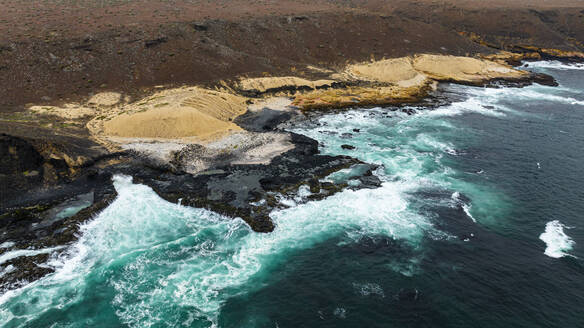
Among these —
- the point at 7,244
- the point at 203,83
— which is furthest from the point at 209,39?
the point at 7,244

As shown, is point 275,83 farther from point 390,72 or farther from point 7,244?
point 7,244

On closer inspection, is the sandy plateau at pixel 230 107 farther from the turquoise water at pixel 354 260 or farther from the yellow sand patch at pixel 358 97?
the turquoise water at pixel 354 260

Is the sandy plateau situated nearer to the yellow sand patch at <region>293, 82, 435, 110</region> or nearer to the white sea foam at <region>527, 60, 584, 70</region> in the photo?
the yellow sand patch at <region>293, 82, 435, 110</region>

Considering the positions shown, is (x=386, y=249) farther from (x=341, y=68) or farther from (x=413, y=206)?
(x=341, y=68)

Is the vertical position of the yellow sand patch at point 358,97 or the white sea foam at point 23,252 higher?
the yellow sand patch at point 358,97

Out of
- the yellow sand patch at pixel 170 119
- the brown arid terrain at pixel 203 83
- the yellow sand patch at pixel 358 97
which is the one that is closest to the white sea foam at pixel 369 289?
the brown arid terrain at pixel 203 83

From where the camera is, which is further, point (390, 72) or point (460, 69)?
point (460, 69)

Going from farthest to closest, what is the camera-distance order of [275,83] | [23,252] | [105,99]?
[275,83] → [105,99] → [23,252]
